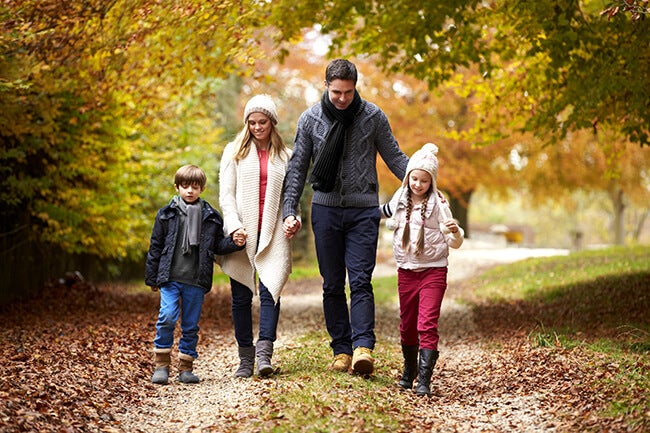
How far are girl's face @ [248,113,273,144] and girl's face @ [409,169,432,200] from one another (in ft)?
3.90

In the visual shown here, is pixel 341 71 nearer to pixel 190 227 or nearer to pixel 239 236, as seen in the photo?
pixel 239 236

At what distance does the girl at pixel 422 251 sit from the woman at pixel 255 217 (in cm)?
91

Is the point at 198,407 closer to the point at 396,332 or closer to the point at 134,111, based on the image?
the point at 396,332

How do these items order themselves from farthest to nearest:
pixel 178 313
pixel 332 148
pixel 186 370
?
pixel 186 370, pixel 178 313, pixel 332 148

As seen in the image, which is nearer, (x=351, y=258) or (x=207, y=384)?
(x=351, y=258)

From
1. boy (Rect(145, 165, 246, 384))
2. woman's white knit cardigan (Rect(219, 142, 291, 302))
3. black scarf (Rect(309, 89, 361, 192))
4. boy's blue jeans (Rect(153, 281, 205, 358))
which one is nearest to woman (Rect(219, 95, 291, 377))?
woman's white knit cardigan (Rect(219, 142, 291, 302))

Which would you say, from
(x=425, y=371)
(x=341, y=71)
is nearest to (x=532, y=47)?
(x=341, y=71)

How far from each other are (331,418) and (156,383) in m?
2.05

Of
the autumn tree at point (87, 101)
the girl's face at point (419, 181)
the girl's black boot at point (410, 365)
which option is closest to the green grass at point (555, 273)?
the autumn tree at point (87, 101)

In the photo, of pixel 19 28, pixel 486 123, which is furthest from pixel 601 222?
pixel 19 28

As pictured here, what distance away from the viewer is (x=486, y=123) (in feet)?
39.9

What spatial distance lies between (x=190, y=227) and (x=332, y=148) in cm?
126

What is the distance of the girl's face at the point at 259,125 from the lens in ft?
20.1

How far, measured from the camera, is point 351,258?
5953mm
